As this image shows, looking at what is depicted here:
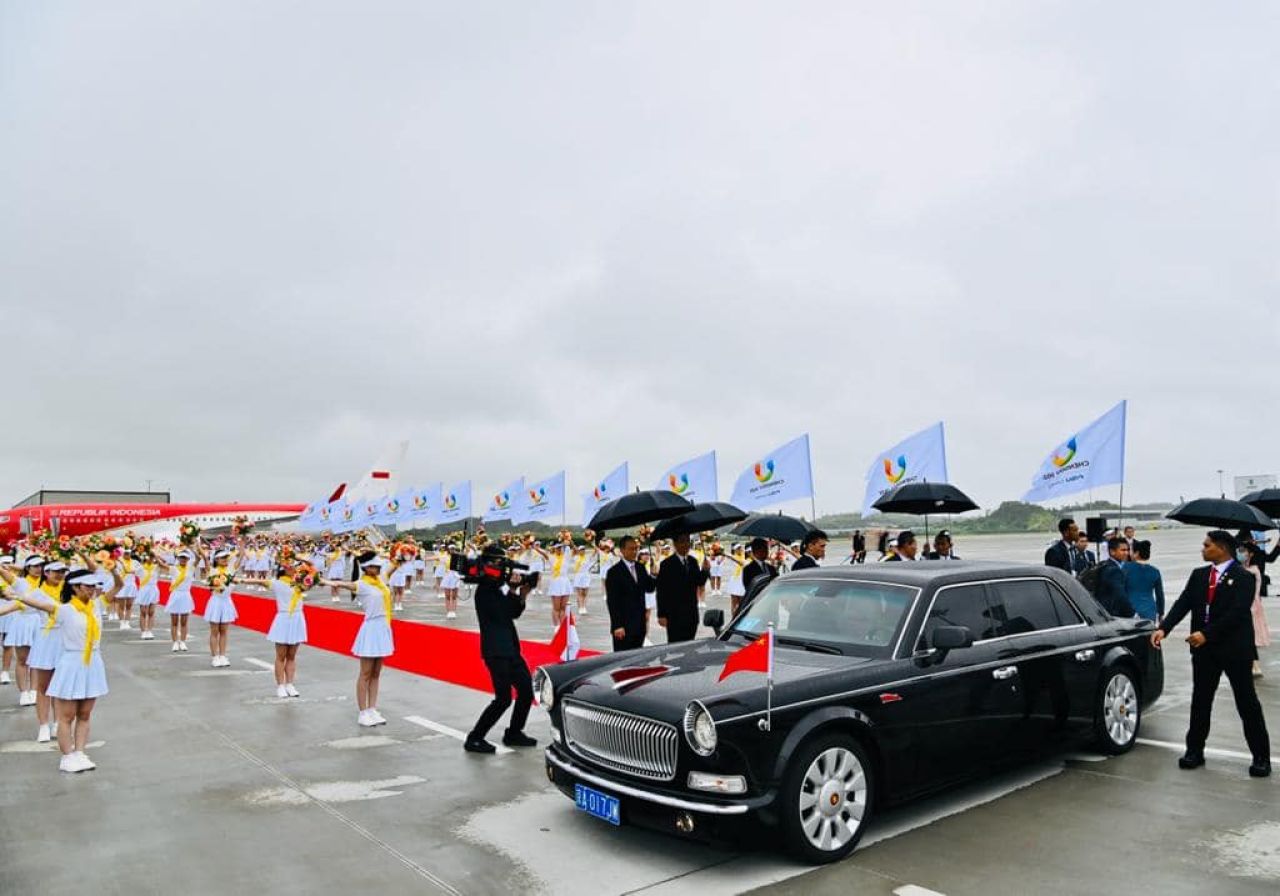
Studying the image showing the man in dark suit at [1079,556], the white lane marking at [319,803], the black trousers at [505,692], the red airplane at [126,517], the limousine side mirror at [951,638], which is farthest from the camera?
the red airplane at [126,517]

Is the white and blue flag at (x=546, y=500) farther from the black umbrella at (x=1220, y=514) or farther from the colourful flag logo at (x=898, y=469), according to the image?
the black umbrella at (x=1220, y=514)

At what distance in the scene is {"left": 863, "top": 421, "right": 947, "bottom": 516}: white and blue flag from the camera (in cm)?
1583

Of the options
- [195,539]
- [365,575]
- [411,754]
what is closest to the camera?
[411,754]

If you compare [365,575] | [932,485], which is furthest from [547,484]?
[365,575]

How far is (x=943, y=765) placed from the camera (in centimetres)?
547

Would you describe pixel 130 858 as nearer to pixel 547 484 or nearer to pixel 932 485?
pixel 932 485

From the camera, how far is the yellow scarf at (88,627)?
7113 millimetres

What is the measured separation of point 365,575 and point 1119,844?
6989 mm

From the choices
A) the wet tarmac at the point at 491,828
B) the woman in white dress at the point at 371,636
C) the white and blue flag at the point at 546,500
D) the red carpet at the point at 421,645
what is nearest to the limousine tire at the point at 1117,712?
the wet tarmac at the point at 491,828

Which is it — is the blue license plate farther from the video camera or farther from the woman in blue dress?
the woman in blue dress

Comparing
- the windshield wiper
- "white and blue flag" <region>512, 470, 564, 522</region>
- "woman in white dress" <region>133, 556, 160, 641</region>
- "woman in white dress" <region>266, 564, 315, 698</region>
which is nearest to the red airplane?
"white and blue flag" <region>512, 470, 564, 522</region>

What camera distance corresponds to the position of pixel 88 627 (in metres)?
7.16

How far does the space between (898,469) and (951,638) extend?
11.7 metres

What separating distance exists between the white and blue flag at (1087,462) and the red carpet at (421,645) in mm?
7755
